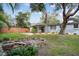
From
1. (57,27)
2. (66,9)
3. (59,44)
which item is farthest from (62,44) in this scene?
(66,9)

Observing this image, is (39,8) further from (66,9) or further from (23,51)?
(23,51)

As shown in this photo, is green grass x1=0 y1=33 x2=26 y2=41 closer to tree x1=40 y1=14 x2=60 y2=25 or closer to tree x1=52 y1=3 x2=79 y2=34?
tree x1=40 y1=14 x2=60 y2=25

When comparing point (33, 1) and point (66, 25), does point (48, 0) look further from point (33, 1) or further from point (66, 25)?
point (66, 25)

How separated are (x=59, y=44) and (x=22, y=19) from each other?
396 millimetres

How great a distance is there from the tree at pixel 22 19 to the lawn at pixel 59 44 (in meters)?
0.09

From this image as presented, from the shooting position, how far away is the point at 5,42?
1.72 meters

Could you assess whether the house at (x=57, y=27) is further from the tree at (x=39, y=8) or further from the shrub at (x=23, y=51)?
the shrub at (x=23, y=51)

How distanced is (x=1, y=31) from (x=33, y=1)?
1.28 feet

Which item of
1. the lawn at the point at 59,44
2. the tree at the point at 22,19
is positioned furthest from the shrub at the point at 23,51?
the tree at the point at 22,19

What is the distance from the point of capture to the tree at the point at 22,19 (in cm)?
174

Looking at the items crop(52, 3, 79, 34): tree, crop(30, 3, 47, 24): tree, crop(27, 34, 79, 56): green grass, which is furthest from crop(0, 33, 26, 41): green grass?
crop(52, 3, 79, 34): tree

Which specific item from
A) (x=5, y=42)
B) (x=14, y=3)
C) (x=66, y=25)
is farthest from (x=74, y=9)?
(x=5, y=42)

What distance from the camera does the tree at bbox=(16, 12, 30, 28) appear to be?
5.70ft

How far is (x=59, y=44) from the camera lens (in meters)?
1.72
